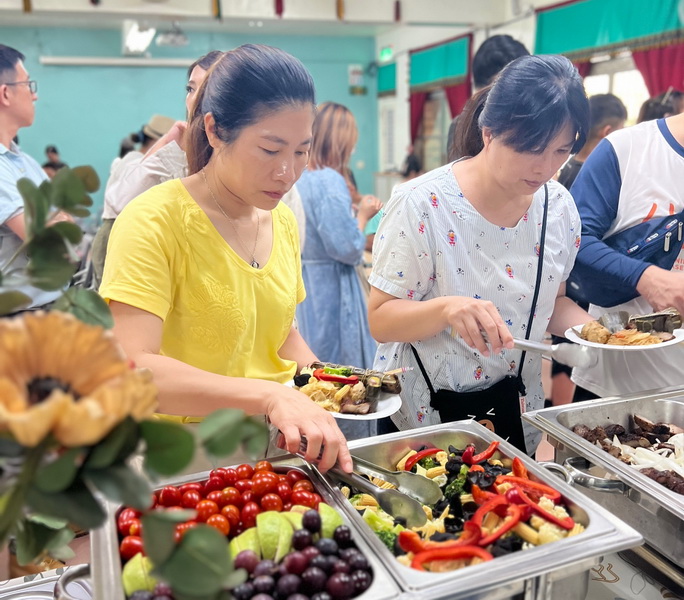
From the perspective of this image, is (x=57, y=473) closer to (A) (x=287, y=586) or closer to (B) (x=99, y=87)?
(A) (x=287, y=586)

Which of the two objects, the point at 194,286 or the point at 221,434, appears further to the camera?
the point at 194,286

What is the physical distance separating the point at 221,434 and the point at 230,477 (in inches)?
23.2

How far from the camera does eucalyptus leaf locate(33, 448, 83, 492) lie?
45 cm

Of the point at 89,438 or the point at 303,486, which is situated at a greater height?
the point at 89,438

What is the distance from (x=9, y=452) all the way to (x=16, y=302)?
0.16 meters

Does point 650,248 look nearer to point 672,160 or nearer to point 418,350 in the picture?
point 672,160

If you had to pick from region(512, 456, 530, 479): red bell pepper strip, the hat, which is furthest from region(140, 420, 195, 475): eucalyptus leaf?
the hat

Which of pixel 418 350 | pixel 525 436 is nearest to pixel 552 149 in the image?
pixel 418 350

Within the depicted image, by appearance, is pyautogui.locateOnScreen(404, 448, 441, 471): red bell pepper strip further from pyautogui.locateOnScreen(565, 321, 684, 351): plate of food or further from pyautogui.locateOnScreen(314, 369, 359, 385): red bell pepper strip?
pyautogui.locateOnScreen(565, 321, 684, 351): plate of food

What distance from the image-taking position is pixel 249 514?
36.5 inches

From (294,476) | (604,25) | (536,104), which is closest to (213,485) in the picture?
(294,476)

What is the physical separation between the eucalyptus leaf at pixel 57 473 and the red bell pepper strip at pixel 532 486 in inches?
30.7

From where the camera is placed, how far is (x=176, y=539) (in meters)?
0.49

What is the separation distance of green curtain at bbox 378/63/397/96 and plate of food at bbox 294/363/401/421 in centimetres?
854
